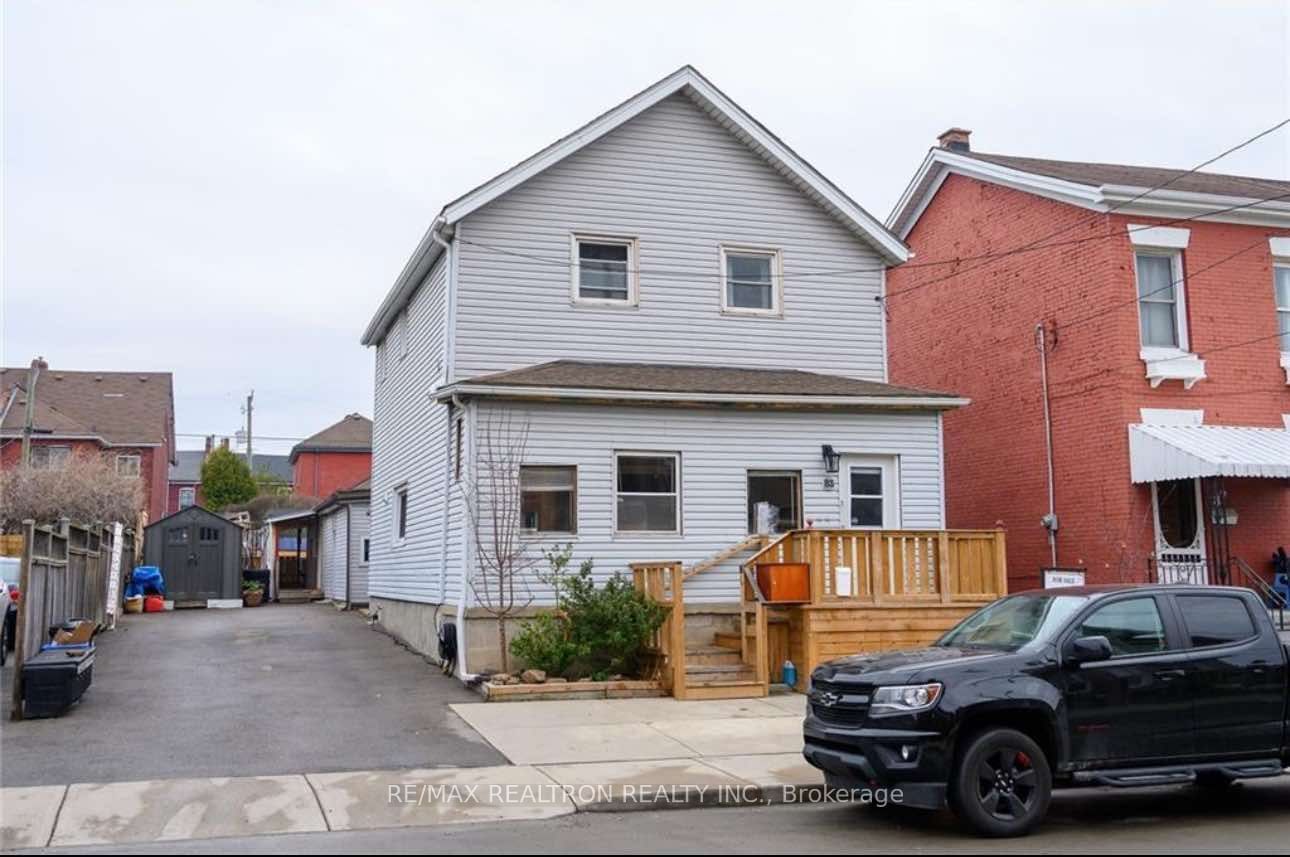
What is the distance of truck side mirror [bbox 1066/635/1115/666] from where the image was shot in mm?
8680

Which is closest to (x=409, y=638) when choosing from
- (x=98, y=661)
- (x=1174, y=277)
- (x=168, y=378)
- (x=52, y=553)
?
(x=98, y=661)

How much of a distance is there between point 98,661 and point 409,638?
4.66m

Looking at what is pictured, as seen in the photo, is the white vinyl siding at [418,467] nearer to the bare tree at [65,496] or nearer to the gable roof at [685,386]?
the gable roof at [685,386]

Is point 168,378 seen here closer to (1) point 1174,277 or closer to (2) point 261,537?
(2) point 261,537

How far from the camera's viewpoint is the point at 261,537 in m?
43.2

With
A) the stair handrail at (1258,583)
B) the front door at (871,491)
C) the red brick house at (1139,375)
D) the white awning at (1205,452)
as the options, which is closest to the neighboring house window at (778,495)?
the front door at (871,491)

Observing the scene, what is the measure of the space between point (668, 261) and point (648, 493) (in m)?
3.96

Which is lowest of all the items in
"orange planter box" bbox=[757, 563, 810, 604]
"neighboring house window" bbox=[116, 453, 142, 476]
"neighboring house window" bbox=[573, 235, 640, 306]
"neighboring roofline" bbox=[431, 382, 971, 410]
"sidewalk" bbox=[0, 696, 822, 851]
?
"sidewalk" bbox=[0, 696, 822, 851]

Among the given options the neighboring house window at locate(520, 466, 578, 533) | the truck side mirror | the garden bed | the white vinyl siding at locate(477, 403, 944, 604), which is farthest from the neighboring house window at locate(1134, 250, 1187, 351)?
the truck side mirror

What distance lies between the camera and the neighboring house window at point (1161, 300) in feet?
62.0

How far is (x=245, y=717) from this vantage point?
12930mm

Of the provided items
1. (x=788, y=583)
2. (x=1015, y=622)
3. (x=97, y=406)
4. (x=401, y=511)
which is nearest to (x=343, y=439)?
(x=97, y=406)

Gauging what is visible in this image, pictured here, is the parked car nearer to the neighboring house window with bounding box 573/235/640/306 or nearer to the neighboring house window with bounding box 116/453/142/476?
the neighboring house window with bounding box 573/235/640/306

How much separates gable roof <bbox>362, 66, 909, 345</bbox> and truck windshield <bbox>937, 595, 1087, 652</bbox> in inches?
402
